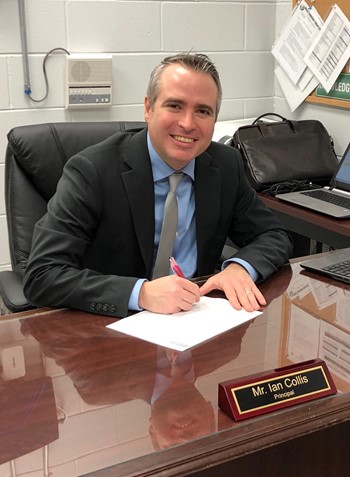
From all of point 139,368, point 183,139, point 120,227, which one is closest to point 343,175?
point 183,139

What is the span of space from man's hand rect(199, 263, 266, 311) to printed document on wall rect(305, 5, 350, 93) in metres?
1.50

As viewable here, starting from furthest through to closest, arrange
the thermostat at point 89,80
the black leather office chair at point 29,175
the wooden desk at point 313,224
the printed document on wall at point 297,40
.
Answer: the printed document on wall at point 297,40
the thermostat at point 89,80
the wooden desk at point 313,224
the black leather office chair at point 29,175

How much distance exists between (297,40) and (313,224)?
1.11 meters

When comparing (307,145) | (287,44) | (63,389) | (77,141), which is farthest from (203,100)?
(287,44)

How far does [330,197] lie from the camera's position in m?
2.23

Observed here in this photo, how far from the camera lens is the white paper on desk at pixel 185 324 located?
1140mm

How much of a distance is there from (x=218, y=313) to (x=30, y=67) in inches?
61.3

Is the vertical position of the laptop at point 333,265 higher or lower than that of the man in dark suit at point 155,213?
lower

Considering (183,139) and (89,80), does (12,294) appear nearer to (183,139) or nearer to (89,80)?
(183,139)

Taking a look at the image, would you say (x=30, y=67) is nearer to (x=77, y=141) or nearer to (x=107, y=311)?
(x=77, y=141)

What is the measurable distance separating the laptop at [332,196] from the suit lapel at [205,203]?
22.3 inches

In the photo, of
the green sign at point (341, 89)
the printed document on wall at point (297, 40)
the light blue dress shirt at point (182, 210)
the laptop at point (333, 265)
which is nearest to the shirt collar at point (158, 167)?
the light blue dress shirt at point (182, 210)

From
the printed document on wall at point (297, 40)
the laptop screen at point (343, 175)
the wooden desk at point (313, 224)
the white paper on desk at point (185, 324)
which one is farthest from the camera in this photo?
the printed document on wall at point (297, 40)

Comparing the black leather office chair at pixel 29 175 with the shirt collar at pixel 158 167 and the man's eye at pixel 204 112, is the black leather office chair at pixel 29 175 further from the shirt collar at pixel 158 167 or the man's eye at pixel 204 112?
the man's eye at pixel 204 112
